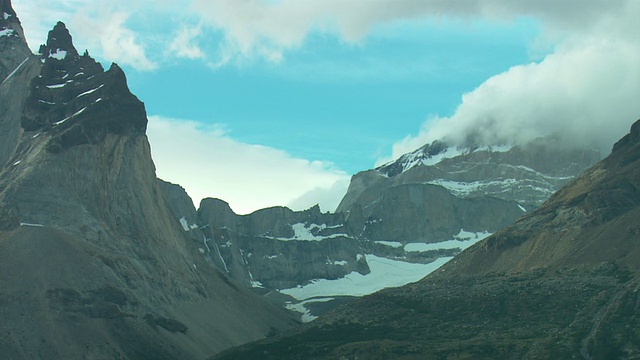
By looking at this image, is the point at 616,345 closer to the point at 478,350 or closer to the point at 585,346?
the point at 585,346

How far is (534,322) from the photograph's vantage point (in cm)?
19838

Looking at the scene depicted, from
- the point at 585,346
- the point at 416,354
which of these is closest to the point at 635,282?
the point at 585,346

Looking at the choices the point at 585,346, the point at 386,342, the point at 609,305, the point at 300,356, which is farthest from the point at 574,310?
the point at 300,356

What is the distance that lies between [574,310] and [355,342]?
36.2 metres

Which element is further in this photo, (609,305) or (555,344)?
(609,305)

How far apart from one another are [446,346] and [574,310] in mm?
23876

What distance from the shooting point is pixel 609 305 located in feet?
641

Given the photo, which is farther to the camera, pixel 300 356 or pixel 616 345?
pixel 300 356

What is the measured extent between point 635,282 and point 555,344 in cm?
2446

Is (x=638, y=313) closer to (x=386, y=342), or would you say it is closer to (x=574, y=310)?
(x=574, y=310)

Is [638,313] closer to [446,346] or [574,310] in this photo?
[574,310]

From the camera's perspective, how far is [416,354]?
188 m

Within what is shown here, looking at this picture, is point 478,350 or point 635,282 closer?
point 478,350

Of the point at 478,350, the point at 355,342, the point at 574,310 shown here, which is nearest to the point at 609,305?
the point at 574,310
